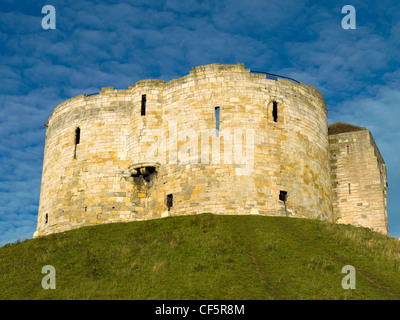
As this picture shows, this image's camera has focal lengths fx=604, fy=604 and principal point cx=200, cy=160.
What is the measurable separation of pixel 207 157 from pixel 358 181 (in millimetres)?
9309

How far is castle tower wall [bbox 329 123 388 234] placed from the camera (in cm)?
3259

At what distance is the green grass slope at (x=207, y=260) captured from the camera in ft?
58.7

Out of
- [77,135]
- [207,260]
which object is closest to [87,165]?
[77,135]

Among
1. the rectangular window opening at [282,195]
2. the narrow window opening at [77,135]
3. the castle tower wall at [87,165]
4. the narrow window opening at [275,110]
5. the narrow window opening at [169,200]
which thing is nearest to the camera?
the rectangular window opening at [282,195]

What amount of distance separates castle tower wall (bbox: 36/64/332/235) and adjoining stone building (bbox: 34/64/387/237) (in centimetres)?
5

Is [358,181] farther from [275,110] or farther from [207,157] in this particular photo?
[207,157]

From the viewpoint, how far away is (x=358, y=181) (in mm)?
33438

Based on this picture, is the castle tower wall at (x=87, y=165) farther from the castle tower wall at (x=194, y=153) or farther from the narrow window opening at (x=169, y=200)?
the narrow window opening at (x=169, y=200)

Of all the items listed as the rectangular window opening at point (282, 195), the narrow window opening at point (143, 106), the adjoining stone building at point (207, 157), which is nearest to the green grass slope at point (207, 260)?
the rectangular window opening at point (282, 195)

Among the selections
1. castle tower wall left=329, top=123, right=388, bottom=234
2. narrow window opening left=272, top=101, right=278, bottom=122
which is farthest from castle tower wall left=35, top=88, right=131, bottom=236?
castle tower wall left=329, top=123, right=388, bottom=234

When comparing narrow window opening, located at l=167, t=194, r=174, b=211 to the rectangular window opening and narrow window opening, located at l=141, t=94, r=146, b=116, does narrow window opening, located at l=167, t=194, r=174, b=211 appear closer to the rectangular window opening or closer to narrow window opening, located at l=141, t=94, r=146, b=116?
narrow window opening, located at l=141, t=94, r=146, b=116

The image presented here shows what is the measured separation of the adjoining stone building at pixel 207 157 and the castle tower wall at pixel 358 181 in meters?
0.06

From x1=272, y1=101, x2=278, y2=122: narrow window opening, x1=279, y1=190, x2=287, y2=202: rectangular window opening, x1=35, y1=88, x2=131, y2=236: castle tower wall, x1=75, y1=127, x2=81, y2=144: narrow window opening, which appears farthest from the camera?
x1=75, y1=127, x2=81, y2=144: narrow window opening
